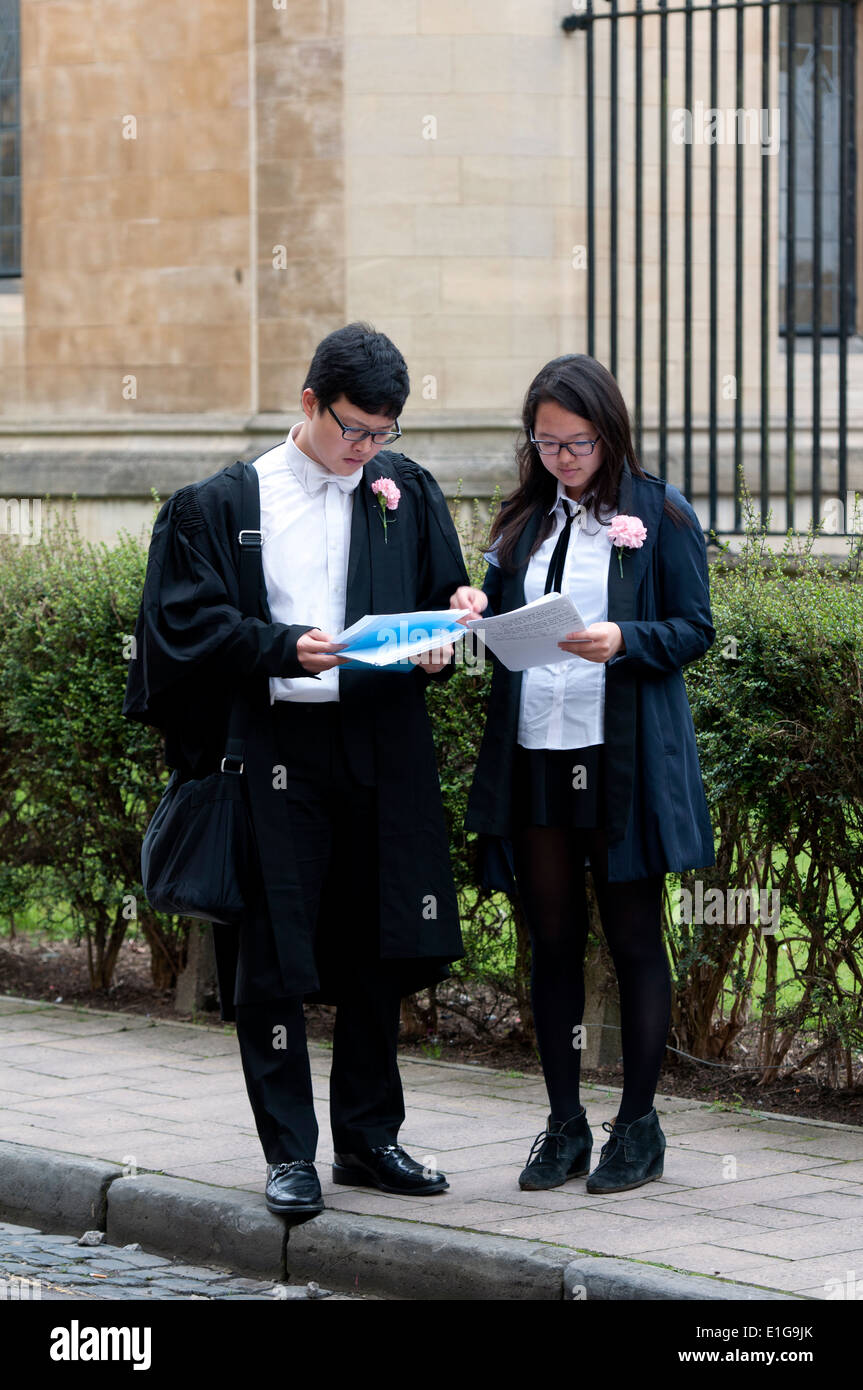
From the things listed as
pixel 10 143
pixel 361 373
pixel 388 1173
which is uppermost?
pixel 10 143

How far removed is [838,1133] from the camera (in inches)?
208

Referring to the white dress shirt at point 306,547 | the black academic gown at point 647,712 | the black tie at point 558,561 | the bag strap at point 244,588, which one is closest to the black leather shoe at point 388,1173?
the black academic gown at point 647,712

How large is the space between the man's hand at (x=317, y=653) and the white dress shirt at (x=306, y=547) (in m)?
0.20

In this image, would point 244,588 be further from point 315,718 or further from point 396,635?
point 396,635

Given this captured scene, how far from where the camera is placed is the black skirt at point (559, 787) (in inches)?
178

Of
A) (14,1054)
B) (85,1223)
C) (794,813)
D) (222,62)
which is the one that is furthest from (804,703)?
(222,62)

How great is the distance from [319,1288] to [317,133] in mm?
8195

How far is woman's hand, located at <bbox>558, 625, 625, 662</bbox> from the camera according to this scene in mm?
4266

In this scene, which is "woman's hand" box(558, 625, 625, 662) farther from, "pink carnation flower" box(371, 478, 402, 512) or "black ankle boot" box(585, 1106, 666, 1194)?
"black ankle boot" box(585, 1106, 666, 1194)

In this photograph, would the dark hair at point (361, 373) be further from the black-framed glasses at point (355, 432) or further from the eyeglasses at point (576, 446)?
the eyeglasses at point (576, 446)

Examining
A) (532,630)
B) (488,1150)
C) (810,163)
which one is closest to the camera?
(532,630)

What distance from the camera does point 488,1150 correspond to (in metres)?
5.14

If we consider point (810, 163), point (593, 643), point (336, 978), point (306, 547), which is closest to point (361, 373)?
point (306, 547)

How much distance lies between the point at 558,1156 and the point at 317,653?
146 centimetres
